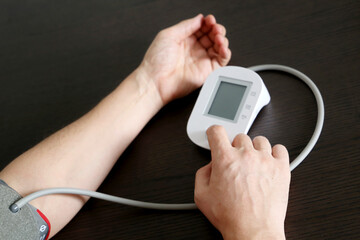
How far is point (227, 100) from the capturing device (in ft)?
2.35

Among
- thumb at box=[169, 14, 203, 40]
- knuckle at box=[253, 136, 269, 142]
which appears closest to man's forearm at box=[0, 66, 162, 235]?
thumb at box=[169, 14, 203, 40]

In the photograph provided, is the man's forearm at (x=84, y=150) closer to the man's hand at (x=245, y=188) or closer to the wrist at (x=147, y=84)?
the wrist at (x=147, y=84)

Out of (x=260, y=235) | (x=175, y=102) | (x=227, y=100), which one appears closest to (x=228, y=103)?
(x=227, y=100)

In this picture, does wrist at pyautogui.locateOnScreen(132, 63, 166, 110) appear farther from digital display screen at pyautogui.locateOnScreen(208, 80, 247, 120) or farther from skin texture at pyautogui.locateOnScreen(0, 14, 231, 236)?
digital display screen at pyautogui.locateOnScreen(208, 80, 247, 120)

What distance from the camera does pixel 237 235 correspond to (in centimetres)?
56

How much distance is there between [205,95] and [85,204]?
11.3 inches

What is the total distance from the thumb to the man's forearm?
0.11 m

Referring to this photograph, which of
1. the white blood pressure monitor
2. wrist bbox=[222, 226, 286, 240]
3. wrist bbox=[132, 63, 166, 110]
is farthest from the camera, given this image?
wrist bbox=[132, 63, 166, 110]

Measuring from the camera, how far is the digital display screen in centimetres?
71

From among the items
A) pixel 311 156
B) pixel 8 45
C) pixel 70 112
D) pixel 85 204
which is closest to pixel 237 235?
pixel 311 156

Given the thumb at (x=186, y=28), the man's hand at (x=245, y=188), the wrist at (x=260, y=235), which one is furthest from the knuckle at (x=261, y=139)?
the thumb at (x=186, y=28)

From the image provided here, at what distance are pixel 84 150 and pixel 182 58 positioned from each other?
0.91 feet

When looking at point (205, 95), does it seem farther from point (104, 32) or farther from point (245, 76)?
point (104, 32)

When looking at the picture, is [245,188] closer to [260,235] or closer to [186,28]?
[260,235]
